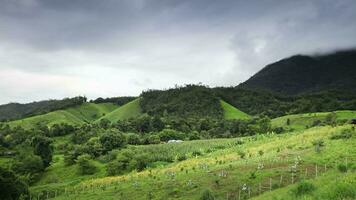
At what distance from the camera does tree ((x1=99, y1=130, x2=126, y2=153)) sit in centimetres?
13062

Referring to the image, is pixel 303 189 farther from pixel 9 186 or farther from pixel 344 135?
pixel 9 186

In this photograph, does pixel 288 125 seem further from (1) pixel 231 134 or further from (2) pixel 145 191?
(2) pixel 145 191

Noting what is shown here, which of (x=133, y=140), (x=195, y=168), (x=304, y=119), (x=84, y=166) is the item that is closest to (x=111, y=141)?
(x=133, y=140)

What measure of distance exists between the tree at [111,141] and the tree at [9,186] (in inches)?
2035

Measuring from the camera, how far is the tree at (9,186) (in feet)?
245

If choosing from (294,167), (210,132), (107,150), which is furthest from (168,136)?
(294,167)

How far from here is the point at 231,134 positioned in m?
171

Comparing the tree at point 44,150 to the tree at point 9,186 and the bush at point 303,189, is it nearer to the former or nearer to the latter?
the tree at point 9,186

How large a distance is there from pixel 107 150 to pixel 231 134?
190ft

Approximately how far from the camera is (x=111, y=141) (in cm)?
13225

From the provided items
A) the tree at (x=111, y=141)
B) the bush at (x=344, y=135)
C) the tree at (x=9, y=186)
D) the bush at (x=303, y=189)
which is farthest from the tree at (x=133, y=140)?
the bush at (x=303, y=189)

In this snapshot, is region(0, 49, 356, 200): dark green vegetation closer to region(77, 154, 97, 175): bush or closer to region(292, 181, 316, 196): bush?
region(292, 181, 316, 196): bush

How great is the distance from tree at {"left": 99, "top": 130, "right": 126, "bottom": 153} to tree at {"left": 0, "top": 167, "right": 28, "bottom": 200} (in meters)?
51.7

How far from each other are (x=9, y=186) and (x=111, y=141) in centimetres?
5794
